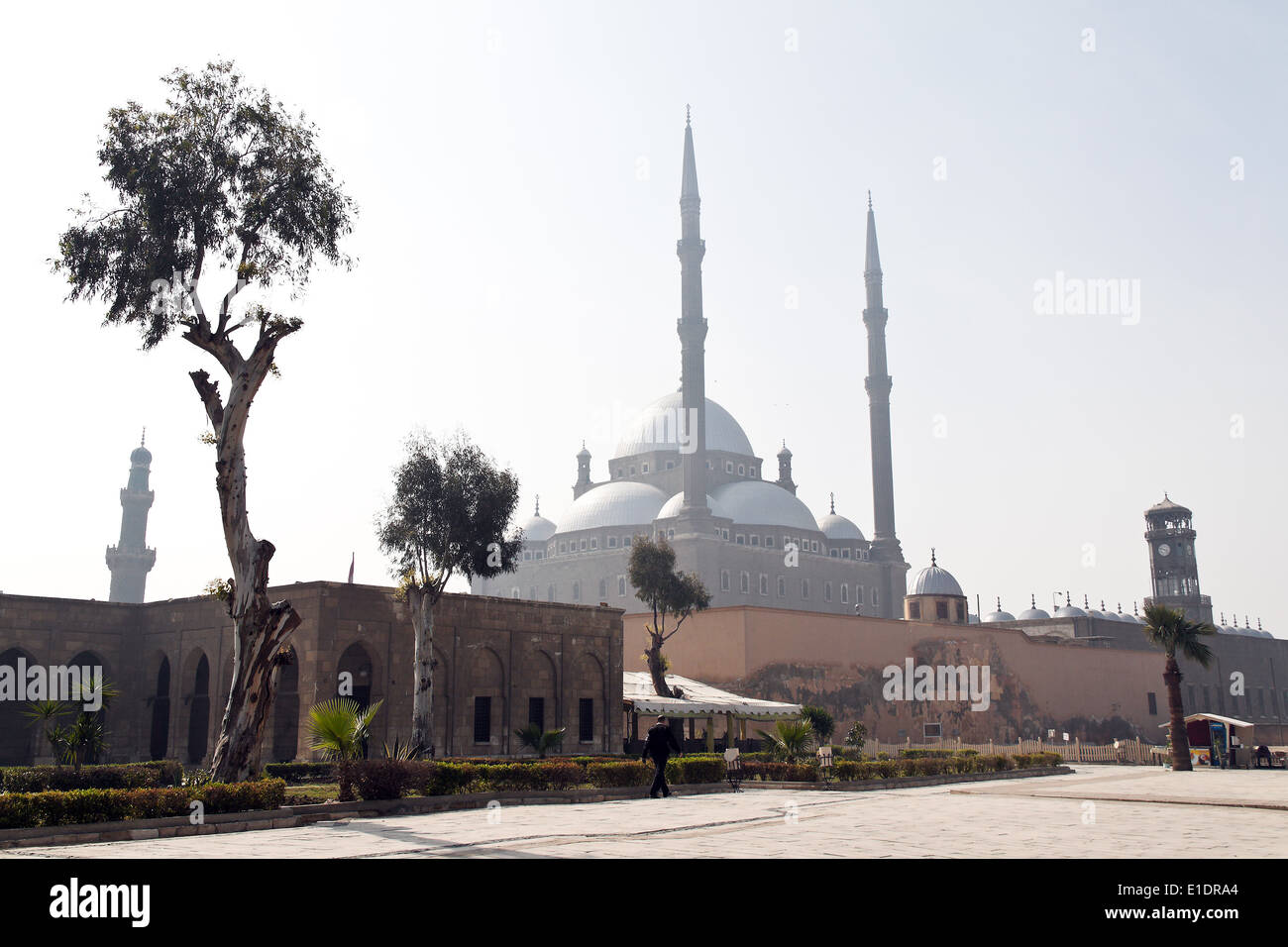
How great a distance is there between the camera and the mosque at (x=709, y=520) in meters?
66.4

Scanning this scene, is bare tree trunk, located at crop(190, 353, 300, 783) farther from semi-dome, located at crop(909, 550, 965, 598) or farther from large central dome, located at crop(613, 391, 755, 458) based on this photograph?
large central dome, located at crop(613, 391, 755, 458)

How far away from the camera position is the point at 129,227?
17516mm

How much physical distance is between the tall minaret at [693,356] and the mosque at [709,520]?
6 cm

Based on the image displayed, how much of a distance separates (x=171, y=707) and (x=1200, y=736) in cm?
3193

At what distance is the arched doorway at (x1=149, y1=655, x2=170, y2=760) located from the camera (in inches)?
1211

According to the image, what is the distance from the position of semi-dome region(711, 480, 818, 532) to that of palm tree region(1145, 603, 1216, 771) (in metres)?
38.5

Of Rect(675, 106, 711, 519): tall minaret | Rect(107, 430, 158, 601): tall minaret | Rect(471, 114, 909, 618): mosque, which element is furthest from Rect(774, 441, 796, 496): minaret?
Rect(107, 430, 158, 601): tall minaret

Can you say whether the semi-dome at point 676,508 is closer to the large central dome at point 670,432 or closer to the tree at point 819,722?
the large central dome at point 670,432

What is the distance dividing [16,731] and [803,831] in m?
24.7

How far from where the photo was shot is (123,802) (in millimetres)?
12820

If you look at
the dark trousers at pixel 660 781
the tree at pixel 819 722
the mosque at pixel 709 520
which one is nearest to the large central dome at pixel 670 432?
the mosque at pixel 709 520
